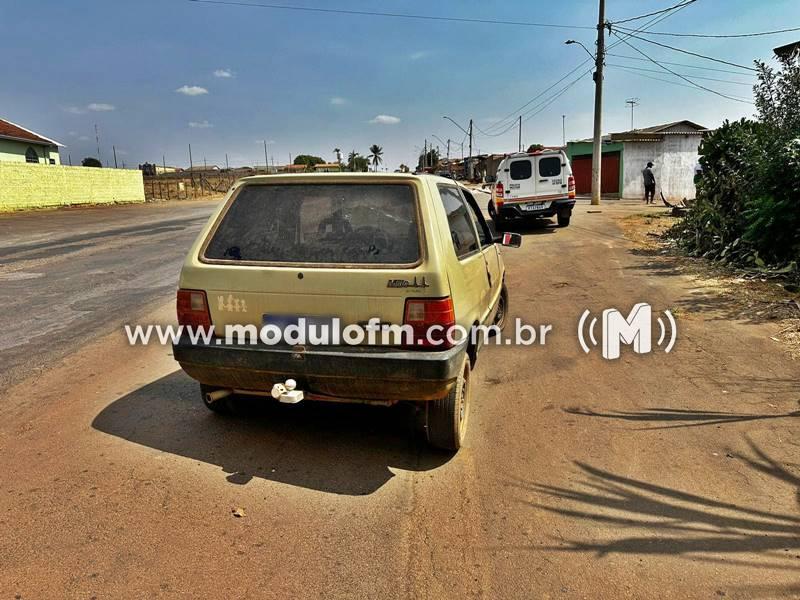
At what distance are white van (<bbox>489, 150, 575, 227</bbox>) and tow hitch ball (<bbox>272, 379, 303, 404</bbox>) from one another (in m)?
12.6

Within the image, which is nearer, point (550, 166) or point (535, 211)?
point (550, 166)

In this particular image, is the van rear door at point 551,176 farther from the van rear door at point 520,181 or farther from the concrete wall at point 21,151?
the concrete wall at point 21,151

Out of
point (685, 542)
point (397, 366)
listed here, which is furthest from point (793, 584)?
point (397, 366)

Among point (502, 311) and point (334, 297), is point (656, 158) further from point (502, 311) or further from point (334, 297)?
point (334, 297)

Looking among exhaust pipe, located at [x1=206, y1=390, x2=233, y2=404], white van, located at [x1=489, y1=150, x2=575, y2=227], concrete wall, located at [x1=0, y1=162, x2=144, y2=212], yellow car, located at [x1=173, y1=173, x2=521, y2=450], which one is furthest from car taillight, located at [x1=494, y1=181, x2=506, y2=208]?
concrete wall, located at [x1=0, y1=162, x2=144, y2=212]

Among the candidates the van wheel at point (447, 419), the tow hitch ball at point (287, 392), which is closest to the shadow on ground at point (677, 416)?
the van wheel at point (447, 419)

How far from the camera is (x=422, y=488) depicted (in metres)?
3.26

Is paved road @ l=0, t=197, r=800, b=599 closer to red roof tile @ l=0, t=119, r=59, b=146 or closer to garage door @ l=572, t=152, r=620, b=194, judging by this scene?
garage door @ l=572, t=152, r=620, b=194

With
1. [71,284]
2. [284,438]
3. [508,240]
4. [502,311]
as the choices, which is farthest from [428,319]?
[71,284]

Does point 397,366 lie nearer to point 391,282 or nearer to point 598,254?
point 391,282

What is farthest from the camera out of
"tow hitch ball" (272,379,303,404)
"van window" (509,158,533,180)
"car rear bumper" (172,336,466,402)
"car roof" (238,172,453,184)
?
"van window" (509,158,533,180)

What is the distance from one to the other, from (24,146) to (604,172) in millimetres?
35119

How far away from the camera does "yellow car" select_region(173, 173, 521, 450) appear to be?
322cm

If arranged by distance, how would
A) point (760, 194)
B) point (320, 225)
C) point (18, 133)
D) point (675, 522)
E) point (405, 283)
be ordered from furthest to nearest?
point (18, 133), point (760, 194), point (320, 225), point (405, 283), point (675, 522)
